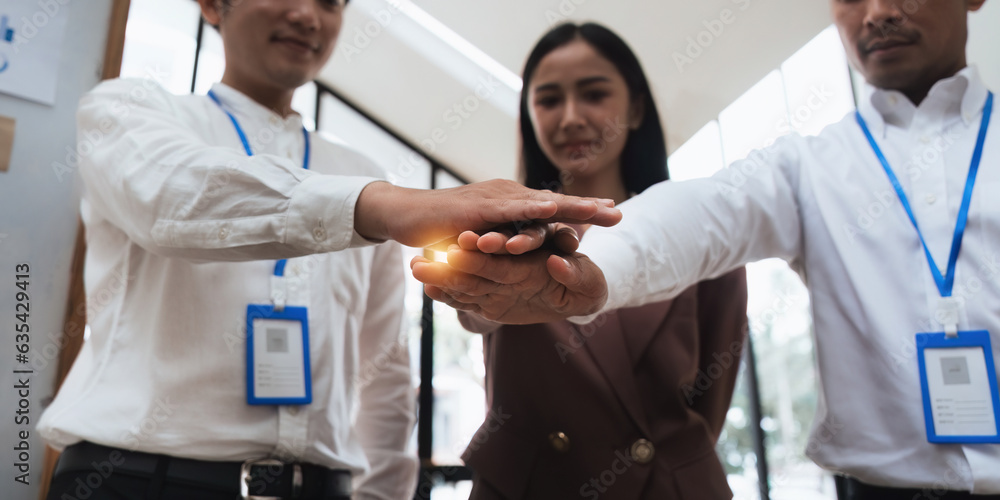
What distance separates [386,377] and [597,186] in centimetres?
69

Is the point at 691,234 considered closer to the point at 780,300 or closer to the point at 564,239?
the point at 564,239

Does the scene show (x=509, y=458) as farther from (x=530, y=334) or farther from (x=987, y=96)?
(x=987, y=96)

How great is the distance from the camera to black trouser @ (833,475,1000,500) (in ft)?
3.49

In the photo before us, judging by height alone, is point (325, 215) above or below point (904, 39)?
below

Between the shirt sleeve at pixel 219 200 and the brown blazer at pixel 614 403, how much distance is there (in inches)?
14.8

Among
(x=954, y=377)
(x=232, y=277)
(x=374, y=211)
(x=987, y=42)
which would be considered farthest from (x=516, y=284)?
(x=987, y=42)

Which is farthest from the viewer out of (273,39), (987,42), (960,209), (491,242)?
(987,42)

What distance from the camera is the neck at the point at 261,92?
60.6 inches

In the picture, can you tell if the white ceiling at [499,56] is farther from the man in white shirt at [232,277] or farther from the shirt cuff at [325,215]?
the shirt cuff at [325,215]

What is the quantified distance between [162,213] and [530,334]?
27.1 inches

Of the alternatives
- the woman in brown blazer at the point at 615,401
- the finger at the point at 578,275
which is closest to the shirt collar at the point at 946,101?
the woman in brown blazer at the point at 615,401

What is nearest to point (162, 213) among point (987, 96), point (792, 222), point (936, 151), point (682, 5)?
point (792, 222)

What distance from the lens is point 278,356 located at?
1.25m

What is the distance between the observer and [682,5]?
3.27 metres
